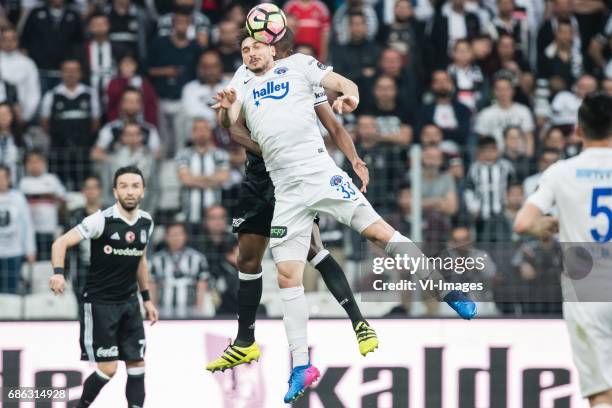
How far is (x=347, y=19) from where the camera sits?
15766mm

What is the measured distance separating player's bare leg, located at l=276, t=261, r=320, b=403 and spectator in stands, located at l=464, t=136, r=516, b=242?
12.8ft

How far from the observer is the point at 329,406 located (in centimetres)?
1163

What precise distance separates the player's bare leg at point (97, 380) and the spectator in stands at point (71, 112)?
4.18 meters

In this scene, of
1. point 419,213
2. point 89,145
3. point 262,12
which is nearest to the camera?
point 262,12

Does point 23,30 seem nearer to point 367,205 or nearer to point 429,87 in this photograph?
point 429,87

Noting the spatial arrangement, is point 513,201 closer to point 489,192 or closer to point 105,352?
point 489,192

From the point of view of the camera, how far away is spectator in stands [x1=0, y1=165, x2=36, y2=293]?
13445 mm

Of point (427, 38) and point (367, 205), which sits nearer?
point (367, 205)

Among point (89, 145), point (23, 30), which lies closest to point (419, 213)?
point (89, 145)

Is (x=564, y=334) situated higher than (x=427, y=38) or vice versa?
(x=427, y=38)

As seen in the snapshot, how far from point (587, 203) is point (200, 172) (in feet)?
22.5

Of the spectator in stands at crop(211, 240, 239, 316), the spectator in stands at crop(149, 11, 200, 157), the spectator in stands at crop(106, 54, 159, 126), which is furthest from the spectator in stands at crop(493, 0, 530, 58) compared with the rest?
the spectator in stands at crop(211, 240, 239, 316)

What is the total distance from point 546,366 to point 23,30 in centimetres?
771

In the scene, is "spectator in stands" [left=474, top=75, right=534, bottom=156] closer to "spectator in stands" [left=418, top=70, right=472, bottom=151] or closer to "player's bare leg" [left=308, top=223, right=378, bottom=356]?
"spectator in stands" [left=418, top=70, right=472, bottom=151]
